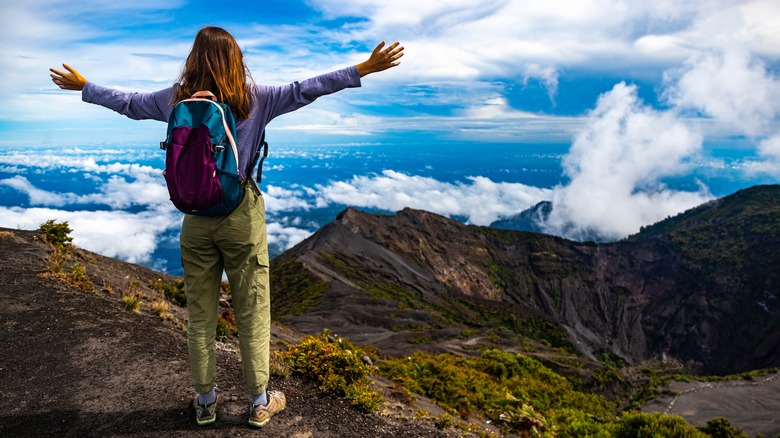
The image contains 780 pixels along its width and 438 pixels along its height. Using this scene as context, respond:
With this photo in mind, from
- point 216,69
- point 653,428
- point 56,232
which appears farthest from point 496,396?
point 56,232

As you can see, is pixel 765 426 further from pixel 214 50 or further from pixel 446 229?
pixel 446 229

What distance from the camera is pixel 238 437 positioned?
4.64 m


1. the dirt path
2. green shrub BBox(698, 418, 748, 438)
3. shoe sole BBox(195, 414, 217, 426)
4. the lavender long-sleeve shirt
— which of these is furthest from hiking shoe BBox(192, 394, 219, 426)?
the dirt path

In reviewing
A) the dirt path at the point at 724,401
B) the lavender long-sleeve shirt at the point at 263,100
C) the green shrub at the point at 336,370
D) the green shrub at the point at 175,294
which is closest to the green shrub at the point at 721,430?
the green shrub at the point at 336,370

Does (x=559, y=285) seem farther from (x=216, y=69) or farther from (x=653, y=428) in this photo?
(x=216, y=69)

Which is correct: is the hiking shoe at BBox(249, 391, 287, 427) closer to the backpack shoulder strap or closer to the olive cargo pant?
the olive cargo pant

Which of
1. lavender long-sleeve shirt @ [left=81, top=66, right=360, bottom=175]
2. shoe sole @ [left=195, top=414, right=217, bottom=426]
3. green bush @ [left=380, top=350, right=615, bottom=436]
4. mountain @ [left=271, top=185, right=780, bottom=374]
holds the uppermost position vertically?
lavender long-sleeve shirt @ [left=81, top=66, right=360, bottom=175]

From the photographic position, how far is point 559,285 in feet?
392

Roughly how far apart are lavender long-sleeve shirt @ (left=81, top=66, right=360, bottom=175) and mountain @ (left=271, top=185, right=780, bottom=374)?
3722 cm

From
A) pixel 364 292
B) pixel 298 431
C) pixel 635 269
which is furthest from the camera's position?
pixel 635 269

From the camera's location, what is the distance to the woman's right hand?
15.3 ft

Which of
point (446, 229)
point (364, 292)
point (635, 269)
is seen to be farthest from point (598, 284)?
point (364, 292)

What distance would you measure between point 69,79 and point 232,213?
2429 mm

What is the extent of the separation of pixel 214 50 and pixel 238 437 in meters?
3.75
